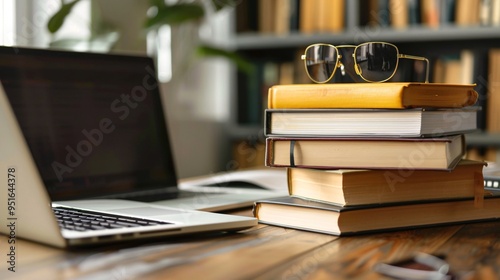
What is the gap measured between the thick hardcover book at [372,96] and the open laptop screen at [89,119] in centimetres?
37

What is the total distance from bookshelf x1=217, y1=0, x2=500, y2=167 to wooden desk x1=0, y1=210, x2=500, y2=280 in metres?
1.90

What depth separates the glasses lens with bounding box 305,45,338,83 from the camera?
36.4 inches

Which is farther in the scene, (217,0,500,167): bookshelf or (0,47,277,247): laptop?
(217,0,500,167): bookshelf

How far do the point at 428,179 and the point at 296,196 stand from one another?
17 cm

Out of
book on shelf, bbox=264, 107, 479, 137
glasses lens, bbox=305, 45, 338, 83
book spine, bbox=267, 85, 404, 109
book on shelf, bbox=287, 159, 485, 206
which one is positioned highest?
glasses lens, bbox=305, 45, 338, 83

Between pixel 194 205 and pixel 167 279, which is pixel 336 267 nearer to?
pixel 167 279

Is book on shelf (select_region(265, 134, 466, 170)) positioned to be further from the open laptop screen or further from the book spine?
the open laptop screen

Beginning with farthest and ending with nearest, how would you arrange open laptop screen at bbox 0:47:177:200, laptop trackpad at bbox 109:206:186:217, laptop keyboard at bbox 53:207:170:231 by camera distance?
1. open laptop screen at bbox 0:47:177:200
2. laptop trackpad at bbox 109:206:186:217
3. laptop keyboard at bbox 53:207:170:231

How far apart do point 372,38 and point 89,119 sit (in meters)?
1.79

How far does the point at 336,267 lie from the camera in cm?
64

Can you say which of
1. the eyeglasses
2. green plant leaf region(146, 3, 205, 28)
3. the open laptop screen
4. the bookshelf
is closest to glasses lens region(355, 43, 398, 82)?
the eyeglasses

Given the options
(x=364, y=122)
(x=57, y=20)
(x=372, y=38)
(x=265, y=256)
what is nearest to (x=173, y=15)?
(x=57, y=20)

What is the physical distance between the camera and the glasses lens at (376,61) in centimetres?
89

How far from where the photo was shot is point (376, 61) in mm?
891
